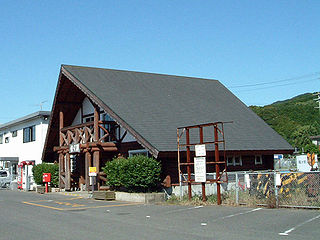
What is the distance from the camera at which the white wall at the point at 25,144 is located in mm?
35438

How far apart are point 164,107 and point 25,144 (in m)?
19.0

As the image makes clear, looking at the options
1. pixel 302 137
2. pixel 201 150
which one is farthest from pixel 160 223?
pixel 302 137

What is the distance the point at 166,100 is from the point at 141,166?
704 cm

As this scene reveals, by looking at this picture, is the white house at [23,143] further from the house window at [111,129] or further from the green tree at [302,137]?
the green tree at [302,137]

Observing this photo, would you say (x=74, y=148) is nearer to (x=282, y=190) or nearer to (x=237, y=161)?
(x=237, y=161)

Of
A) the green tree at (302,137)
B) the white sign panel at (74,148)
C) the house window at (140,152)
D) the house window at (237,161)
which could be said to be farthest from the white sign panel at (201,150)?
the green tree at (302,137)

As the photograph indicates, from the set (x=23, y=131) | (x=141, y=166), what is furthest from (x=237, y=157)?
(x=23, y=131)

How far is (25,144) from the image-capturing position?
38.3 meters

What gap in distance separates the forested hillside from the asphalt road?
67.0m

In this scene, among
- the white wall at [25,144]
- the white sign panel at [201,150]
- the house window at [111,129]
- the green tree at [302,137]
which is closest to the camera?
the white sign panel at [201,150]

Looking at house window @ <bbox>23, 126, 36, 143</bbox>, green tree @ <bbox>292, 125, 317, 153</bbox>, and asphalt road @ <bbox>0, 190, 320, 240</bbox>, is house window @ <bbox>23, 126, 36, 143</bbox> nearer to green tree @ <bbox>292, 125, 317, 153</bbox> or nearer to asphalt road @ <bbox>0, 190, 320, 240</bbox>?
asphalt road @ <bbox>0, 190, 320, 240</bbox>

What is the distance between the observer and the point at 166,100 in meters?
25.2

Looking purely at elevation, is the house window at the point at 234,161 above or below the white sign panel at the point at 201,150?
below

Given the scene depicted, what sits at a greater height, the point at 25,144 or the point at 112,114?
the point at 112,114
